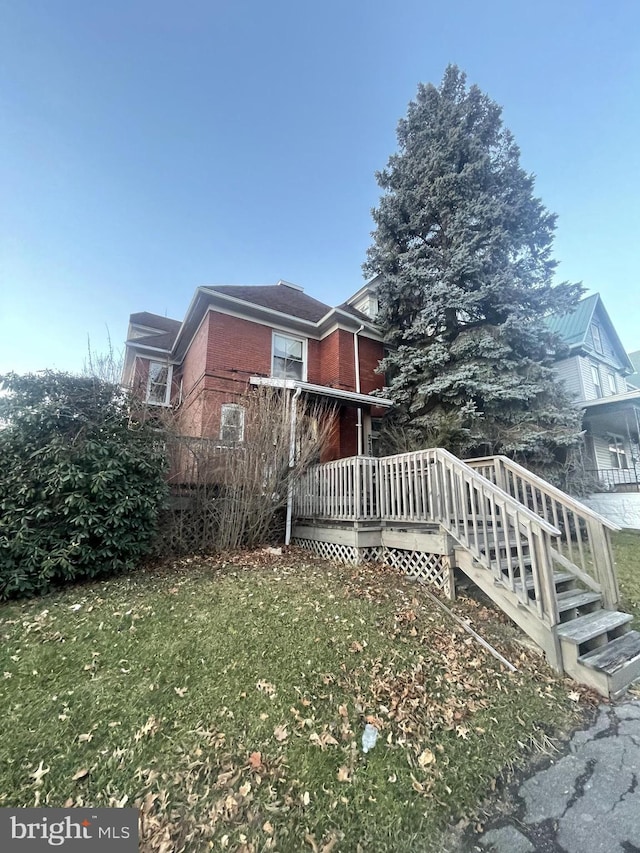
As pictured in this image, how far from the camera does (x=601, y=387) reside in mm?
18453

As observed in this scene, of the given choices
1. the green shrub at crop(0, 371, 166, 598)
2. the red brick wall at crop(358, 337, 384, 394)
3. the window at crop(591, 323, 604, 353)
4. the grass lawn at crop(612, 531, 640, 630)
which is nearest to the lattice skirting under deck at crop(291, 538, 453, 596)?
the grass lawn at crop(612, 531, 640, 630)

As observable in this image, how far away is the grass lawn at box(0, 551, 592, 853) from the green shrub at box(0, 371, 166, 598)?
1.76 feet

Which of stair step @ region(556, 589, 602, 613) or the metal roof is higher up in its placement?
the metal roof

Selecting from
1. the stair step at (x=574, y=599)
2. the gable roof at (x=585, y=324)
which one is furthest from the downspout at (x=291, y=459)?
the gable roof at (x=585, y=324)

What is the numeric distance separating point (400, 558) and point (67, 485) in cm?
547

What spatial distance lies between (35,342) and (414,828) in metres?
14.5

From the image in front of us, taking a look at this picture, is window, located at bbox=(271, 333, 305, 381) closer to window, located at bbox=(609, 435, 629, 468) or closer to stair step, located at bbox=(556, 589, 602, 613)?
stair step, located at bbox=(556, 589, 602, 613)

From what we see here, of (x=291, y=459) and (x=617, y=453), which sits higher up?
(x=617, y=453)

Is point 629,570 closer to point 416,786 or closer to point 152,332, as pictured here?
point 416,786

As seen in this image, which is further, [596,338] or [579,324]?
[596,338]

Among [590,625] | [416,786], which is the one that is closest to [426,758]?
[416,786]

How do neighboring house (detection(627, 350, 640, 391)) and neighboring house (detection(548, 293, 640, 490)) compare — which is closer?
neighboring house (detection(548, 293, 640, 490))

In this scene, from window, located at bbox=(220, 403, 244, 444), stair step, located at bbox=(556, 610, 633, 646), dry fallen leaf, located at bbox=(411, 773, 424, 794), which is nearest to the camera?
dry fallen leaf, located at bbox=(411, 773, 424, 794)

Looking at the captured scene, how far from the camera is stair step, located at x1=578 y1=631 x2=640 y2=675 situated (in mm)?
3578
